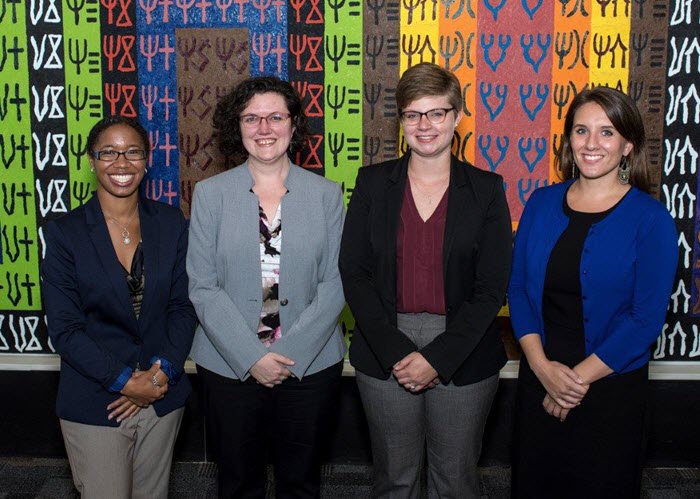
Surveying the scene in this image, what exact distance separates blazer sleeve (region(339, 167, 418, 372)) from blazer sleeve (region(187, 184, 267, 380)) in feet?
1.13

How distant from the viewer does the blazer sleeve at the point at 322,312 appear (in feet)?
8.09

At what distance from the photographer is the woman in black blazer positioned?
2346mm

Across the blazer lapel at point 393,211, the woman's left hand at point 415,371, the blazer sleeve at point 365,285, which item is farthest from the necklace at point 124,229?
the woman's left hand at point 415,371

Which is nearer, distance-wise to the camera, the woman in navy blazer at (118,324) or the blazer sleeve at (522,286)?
the woman in navy blazer at (118,324)

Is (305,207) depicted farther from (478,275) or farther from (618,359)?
(618,359)

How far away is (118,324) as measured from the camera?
7.82 ft

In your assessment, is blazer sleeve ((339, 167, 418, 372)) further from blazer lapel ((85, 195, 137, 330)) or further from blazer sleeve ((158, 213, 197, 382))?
blazer lapel ((85, 195, 137, 330))

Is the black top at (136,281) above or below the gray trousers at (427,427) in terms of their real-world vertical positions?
above

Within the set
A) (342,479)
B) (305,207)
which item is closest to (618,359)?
(305,207)

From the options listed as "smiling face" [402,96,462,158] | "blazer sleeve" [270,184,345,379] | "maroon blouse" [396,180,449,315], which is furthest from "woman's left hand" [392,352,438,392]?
"smiling face" [402,96,462,158]

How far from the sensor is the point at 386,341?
92.5 inches

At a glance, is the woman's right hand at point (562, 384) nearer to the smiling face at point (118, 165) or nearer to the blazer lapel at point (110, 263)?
the blazer lapel at point (110, 263)

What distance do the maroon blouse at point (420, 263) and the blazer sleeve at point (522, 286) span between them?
26 cm

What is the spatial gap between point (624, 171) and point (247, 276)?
1222mm
